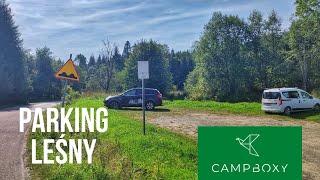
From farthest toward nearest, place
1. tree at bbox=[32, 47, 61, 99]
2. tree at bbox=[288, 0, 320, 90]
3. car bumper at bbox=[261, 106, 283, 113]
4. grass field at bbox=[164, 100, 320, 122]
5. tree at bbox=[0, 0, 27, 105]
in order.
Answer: tree at bbox=[32, 47, 61, 99], tree at bbox=[0, 0, 27, 105], tree at bbox=[288, 0, 320, 90], car bumper at bbox=[261, 106, 283, 113], grass field at bbox=[164, 100, 320, 122]

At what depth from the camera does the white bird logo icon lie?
26.1 ft

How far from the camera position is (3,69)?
205 ft

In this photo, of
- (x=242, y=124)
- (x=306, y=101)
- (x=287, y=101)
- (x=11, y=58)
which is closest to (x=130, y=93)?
(x=287, y=101)

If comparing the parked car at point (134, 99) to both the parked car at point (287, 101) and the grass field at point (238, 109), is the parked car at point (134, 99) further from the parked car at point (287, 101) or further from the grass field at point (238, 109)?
the parked car at point (287, 101)

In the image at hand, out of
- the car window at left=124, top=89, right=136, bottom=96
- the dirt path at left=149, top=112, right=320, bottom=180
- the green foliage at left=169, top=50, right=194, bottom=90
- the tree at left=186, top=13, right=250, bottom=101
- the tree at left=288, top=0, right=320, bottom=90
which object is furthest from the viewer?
the green foliage at left=169, top=50, right=194, bottom=90

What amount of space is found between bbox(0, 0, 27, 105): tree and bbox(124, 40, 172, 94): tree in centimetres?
1621

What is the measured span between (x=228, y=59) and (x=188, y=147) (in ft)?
138

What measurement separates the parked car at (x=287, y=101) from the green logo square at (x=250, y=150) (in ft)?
71.8

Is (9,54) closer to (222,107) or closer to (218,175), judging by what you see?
(222,107)

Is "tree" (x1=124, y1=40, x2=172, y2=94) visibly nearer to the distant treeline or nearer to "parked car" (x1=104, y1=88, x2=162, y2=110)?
the distant treeline

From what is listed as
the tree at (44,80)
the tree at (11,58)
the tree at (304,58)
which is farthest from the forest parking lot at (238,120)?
the tree at (44,80)

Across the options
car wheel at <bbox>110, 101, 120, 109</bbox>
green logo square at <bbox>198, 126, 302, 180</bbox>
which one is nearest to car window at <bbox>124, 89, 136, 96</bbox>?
car wheel at <bbox>110, 101, 120, 109</bbox>

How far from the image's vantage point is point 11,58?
6581 cm

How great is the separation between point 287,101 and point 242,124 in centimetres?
607
